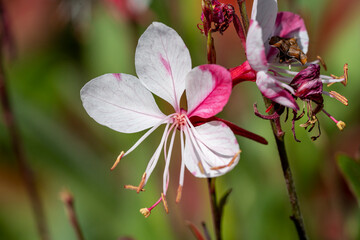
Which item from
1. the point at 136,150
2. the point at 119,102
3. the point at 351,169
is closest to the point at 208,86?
the point at 119,102

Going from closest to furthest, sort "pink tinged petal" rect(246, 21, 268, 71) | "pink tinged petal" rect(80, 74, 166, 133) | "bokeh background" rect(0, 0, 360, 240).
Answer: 1. "pink tinged petal" rect(246, 21, 268, 71)
2. "pink tinged petal" rect(80, 74, 166, 133)
3. "bokeh background" rect(0, 0, 360, 240)

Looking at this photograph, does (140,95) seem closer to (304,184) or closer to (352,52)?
(304,184)

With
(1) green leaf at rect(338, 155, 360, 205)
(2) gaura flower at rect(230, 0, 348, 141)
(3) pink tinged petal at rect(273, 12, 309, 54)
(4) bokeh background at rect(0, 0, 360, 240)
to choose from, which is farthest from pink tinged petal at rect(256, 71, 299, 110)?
(4) bokeh background at rect(0, 0, 360, 240)

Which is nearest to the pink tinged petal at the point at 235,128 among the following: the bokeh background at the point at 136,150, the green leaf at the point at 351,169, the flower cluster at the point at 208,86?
the flower cluster at the point at 208,86

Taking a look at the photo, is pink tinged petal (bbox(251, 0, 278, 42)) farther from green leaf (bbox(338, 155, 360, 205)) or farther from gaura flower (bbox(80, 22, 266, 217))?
green leaf (bbox(338, 155, 360, 205))

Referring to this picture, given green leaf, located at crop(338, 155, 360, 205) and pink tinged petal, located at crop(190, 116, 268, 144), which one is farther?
green leaf, located at crop(338, 155, 360, 205)

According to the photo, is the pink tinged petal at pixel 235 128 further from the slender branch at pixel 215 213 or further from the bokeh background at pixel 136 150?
the bokeh background at pixel 136 150

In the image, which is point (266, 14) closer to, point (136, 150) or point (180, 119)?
point (180, 119)
